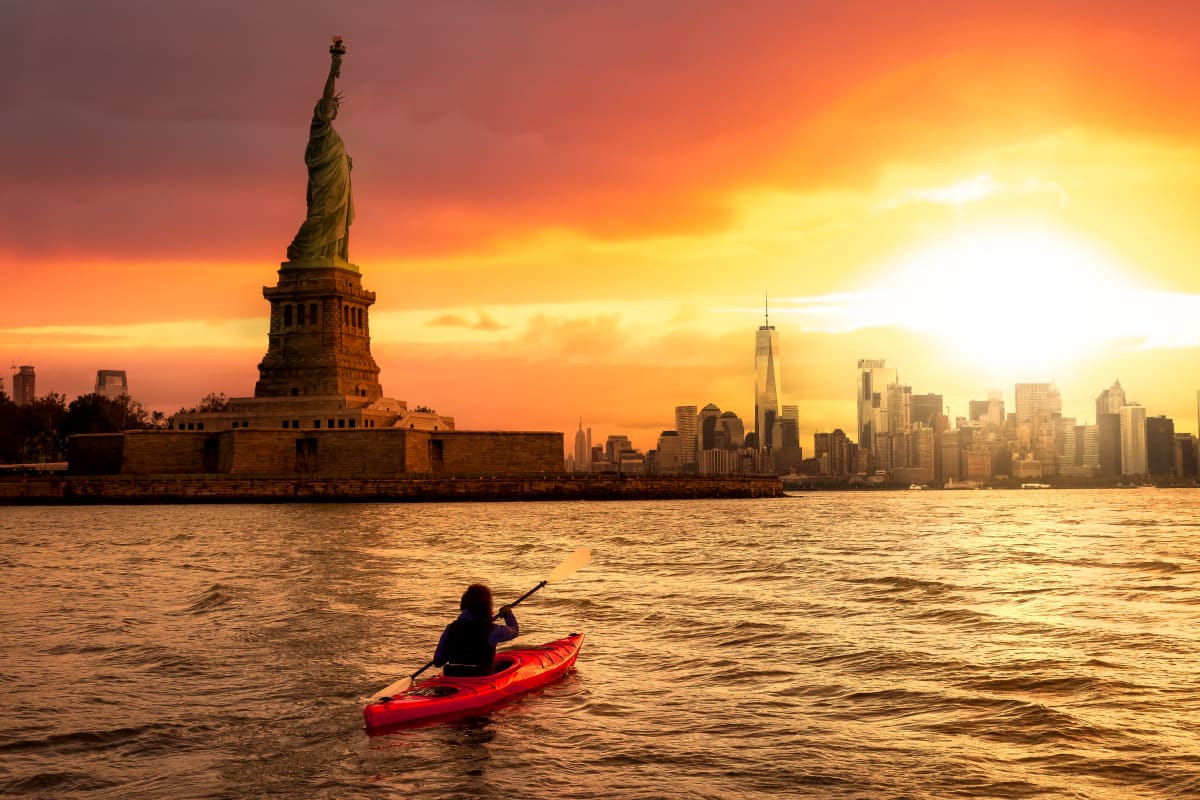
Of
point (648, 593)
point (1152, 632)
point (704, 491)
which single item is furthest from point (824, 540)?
point (704, 491)

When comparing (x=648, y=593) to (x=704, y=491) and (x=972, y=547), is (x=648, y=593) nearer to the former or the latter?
(x=972, y=547)

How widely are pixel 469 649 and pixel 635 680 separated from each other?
3155mm

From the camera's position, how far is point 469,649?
53.4 ft

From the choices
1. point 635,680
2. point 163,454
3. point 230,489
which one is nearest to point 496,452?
point 230,489

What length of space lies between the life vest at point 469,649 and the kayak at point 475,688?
0.61 ft

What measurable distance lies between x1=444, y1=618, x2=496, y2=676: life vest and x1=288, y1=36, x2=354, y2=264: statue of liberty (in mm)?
94334

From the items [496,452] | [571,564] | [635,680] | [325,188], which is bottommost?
[635,680]

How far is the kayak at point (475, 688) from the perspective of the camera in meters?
14.8

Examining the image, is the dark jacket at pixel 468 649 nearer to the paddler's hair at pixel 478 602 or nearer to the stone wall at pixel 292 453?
the paddler's hair at pixel 478 602

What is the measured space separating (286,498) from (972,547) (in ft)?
197

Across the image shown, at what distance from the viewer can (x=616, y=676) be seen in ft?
60.5

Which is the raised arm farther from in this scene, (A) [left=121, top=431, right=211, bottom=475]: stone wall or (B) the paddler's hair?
(B) the paddler's hair

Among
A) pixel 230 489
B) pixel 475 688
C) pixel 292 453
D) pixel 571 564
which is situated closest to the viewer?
pixel 475 688

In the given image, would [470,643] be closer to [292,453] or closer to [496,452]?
[292,453]
